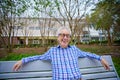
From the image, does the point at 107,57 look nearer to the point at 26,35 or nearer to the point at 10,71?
the point at 10,71

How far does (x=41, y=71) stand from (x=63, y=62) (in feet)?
1.13

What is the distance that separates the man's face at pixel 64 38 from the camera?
3346mm

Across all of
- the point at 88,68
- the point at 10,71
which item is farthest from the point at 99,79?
the point at 10,71

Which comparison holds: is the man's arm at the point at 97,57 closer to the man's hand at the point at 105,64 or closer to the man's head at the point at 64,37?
the man's hand at the point at 105,64

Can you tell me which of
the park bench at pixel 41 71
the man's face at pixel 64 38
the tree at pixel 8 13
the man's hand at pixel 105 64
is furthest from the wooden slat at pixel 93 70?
the tree at pixel 8 13

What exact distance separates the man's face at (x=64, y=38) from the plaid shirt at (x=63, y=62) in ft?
0.25

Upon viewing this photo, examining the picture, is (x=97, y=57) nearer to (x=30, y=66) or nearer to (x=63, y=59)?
(x=63, y=59)

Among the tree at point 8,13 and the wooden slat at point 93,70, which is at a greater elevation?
the tree at point 8,13

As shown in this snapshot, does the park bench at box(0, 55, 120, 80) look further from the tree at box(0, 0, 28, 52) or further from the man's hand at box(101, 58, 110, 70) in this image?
the tree at box(0, 0, 28, 52)

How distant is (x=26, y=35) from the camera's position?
→ 38156 mm

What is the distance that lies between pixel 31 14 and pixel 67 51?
17.5 meters

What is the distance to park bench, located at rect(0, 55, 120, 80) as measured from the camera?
320cm

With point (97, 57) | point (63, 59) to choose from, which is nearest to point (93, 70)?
point (97, 57)

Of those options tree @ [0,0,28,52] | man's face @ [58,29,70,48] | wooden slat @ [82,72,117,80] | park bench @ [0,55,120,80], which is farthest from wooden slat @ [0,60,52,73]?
tree @ [0,0,28,52]
